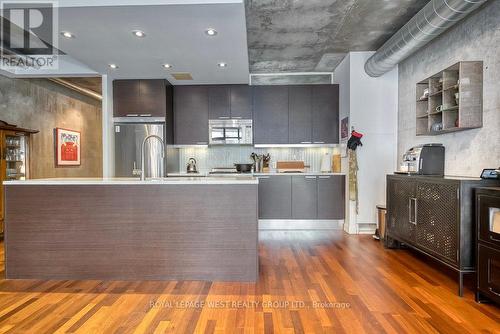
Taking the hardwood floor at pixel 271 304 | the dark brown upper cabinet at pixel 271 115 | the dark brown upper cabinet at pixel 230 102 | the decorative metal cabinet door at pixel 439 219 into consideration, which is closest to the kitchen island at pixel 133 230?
the hardwood floor at pixel 271 304

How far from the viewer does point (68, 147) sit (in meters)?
6.27

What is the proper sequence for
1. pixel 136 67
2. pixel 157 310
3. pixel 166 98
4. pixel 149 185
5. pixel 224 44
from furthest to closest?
pixel 166 98, pixel 136 67, pixel 224 44, pixel 149 185, pixel 157 310

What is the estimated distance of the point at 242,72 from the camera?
15.2 feet

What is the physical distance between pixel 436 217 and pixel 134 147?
173 inches

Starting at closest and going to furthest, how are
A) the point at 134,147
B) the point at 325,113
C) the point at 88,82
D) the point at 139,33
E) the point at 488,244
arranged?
the point at 488,244 < the point at 139,33 < the point at 134,147 < the point at 325,113 < the point at 88,82

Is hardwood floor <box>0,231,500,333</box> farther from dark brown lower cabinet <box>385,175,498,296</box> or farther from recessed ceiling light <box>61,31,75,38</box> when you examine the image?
recessed ceiling light <box>61,31,75,38</box>

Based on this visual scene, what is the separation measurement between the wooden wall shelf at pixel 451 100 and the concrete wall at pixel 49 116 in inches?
239

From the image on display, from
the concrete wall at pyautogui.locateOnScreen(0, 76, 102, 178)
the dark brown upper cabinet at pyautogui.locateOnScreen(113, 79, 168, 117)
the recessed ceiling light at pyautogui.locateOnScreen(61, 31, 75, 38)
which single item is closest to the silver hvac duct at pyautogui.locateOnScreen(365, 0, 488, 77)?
the dark brown upper cabinet at pyautogui.locateOnScreen(113, 79, 168, 117)

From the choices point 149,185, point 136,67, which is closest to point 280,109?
point 136,67

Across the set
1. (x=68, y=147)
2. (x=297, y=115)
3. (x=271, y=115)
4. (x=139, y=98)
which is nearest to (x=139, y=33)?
(x=139, y=98)

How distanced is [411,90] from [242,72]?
8.26 ft

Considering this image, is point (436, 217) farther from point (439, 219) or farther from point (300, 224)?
point (300, 224)

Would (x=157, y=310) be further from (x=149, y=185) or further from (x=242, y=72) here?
(x=242, y=72)
